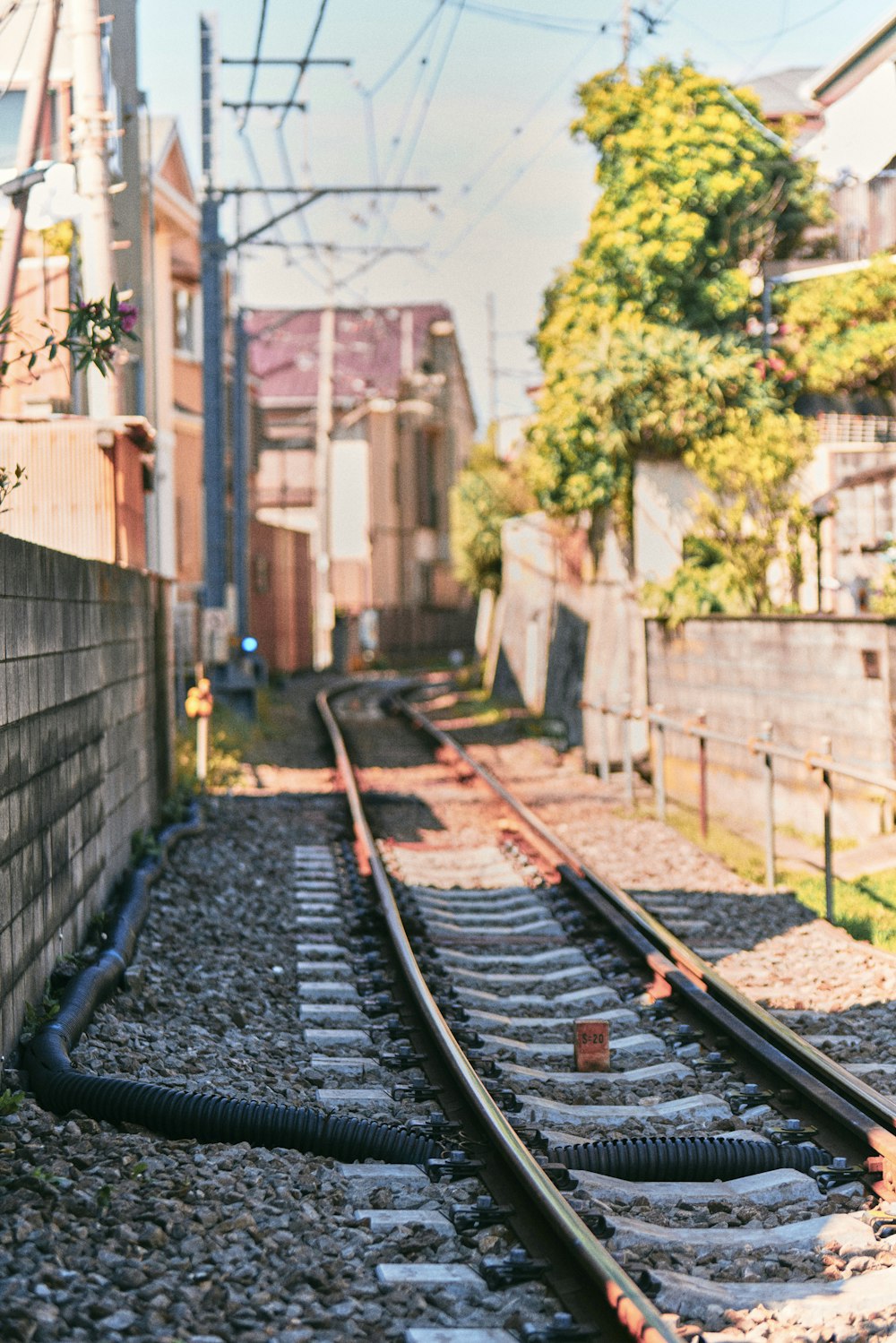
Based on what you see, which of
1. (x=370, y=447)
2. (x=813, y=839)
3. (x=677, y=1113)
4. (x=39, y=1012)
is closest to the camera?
(x=677, y=1113)

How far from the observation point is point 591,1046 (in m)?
7.45

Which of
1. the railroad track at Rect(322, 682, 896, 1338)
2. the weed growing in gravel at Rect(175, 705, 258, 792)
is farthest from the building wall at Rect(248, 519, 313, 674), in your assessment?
the railroad track at Rect(322, 682, 896, 1338)

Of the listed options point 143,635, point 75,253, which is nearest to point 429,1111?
point 143,635

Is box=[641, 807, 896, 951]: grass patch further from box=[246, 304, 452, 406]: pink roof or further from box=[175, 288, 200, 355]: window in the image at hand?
box=[246, 304, 452, 406]: pink roof

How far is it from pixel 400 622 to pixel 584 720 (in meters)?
38.3

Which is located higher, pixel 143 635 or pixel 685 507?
pixel 685 507

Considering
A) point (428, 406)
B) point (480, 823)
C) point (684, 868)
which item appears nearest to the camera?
point (684, 868)

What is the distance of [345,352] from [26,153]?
167ft

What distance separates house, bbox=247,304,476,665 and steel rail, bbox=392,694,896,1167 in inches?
1696

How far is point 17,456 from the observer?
13648mm

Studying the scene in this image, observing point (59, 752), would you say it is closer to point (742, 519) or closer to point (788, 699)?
point (788, 699)

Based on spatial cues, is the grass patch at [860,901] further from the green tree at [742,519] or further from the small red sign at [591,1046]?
the green tree at [742,519]

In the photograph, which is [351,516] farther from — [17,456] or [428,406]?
[17,456]

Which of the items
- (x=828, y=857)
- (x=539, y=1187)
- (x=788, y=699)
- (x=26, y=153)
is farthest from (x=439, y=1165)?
(x=788, y=699)
